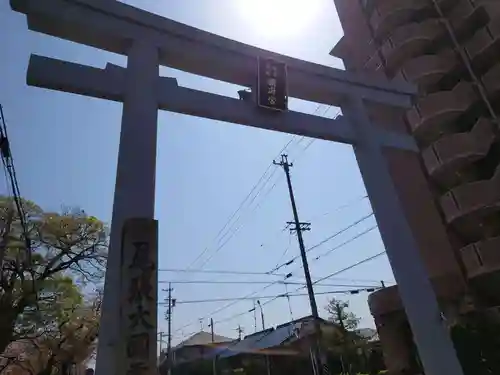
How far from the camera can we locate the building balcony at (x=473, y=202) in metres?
11.1

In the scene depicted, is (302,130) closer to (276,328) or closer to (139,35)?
(139,35)

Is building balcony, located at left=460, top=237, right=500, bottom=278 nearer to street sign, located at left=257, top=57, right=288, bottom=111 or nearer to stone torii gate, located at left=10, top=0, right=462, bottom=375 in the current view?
stone torii gate, located at left=10, top=0, right=462, bottom=375

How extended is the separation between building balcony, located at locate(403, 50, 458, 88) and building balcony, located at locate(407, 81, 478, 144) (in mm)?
817

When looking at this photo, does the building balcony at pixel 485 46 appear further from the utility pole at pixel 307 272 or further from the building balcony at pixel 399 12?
the utility pole at pixel 307 272

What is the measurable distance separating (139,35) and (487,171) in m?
11.7

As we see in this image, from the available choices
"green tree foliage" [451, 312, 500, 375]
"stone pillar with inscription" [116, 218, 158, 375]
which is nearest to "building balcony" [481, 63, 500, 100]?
"green tree foliage" [451, 312, 500, 375]

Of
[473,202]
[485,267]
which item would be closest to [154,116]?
[485,267]

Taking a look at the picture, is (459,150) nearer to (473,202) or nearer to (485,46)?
(473,202)

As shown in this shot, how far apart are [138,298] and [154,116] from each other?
6.59 ft

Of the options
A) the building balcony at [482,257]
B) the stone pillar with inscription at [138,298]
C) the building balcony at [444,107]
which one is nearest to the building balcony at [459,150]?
the building balcony at [444,107]

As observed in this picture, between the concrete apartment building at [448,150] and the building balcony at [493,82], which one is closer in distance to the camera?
the concrete apartment building at [448,150]

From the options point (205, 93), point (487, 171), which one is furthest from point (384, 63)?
point (205, 93)

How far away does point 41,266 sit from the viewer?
12.4 m

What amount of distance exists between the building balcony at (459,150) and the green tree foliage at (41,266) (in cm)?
1181
